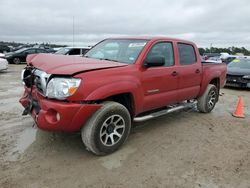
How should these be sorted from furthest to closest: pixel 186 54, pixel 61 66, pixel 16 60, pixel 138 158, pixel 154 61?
pixel 16 60, pixel 186 54, pixel 154 61, pixel 138 158, pixel 61 66

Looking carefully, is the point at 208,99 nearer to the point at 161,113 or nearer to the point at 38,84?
the point at 161,113

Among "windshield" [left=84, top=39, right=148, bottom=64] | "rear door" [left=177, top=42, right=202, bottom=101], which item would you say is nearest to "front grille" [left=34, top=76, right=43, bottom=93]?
"windshield" [left=84, top=39, right=148, bottom=64]

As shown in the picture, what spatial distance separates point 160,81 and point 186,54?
4.45ft

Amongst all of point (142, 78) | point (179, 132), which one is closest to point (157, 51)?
point (142, 78)

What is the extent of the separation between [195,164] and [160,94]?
1.47 meters

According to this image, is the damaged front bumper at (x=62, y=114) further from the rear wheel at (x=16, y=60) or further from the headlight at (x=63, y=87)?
the rear wheel at (x=16, y=60)

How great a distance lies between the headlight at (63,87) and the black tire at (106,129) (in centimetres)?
49

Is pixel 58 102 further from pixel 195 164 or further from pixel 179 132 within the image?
pixel 179 132

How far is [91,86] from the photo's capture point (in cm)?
356

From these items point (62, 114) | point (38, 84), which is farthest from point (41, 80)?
point (62, 114)

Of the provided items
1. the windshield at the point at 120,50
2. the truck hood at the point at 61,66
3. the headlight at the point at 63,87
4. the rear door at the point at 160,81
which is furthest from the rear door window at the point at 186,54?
the headlight at the point at 63,87

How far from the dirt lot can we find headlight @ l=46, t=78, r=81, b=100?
0.98 meters

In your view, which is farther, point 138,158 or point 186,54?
point 186,54

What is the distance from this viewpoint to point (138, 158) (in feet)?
12.8
